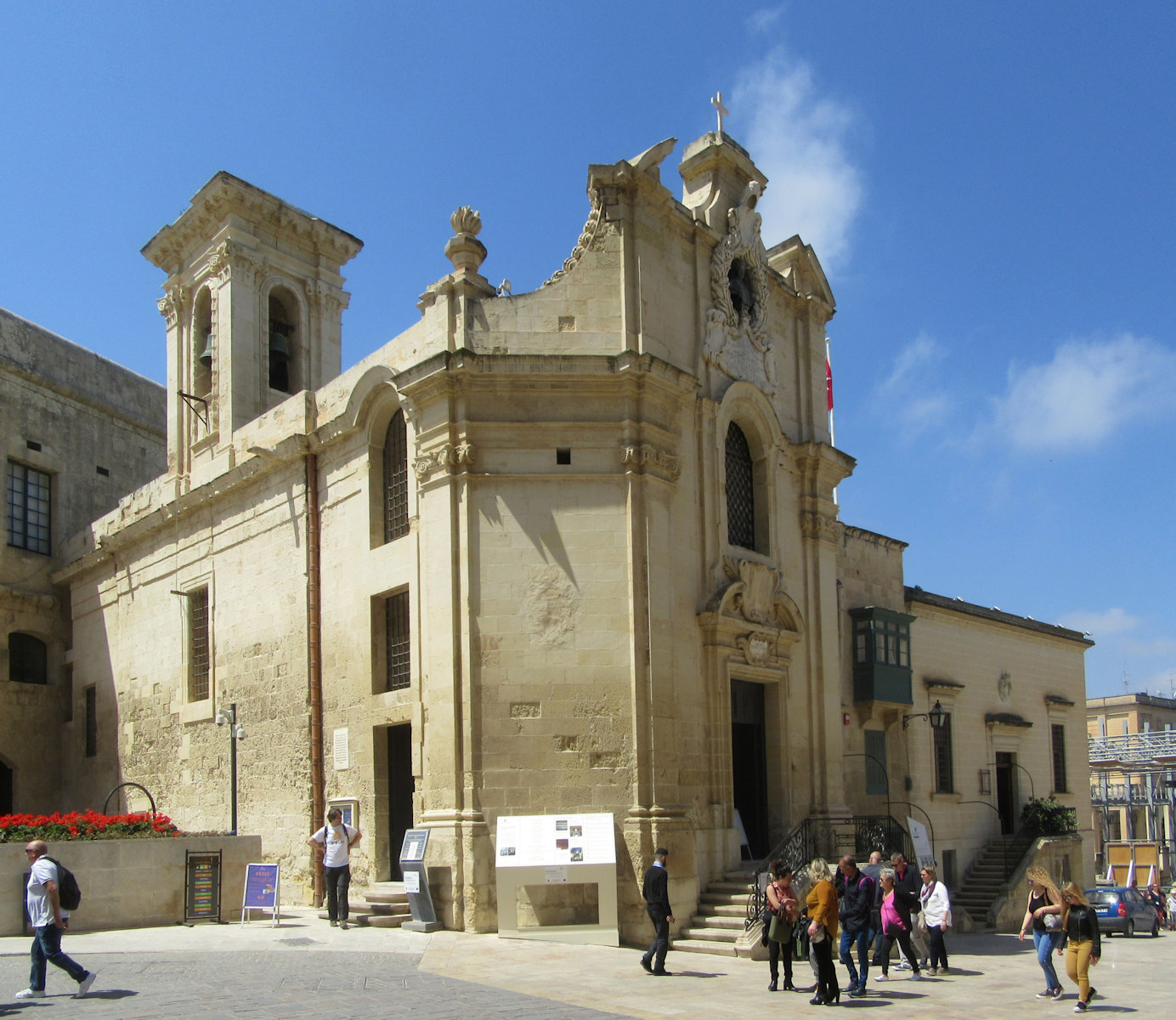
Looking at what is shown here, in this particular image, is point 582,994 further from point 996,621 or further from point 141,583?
point 996,621

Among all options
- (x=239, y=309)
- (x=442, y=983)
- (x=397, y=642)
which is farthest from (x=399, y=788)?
(x=239, y=309)

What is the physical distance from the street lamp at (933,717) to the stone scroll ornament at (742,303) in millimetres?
8173

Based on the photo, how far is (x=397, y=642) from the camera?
19.2 m

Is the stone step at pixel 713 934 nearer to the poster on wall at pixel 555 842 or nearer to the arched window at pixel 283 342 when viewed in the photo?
the poster on wall at pixel 555 842

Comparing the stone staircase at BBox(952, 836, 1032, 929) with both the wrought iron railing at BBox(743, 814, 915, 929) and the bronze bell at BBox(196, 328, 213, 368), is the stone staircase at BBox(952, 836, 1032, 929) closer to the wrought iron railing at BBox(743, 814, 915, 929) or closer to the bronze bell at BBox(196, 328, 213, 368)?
the wrought iron railing at BBox(743, 814, 915, 929)

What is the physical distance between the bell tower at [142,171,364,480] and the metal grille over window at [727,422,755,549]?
999 centimetres

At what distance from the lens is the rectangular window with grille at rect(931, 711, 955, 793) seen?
27.2 m

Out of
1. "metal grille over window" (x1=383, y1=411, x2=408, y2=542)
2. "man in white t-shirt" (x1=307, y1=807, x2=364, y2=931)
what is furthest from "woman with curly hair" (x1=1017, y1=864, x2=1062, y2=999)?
"metal grille over window" (x1=383, y1=411, x2=408, y2=542)

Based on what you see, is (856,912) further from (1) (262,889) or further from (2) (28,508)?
(2) (28,508)

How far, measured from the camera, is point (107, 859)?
16531 millimetres

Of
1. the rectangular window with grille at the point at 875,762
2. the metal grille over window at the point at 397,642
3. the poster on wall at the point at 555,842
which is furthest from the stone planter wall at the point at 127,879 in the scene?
the rectangular window with grille at the point at 875,762

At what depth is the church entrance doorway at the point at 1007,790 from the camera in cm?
2952

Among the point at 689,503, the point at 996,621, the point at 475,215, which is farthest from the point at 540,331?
the point at 996,621

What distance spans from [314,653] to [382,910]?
4916mm
